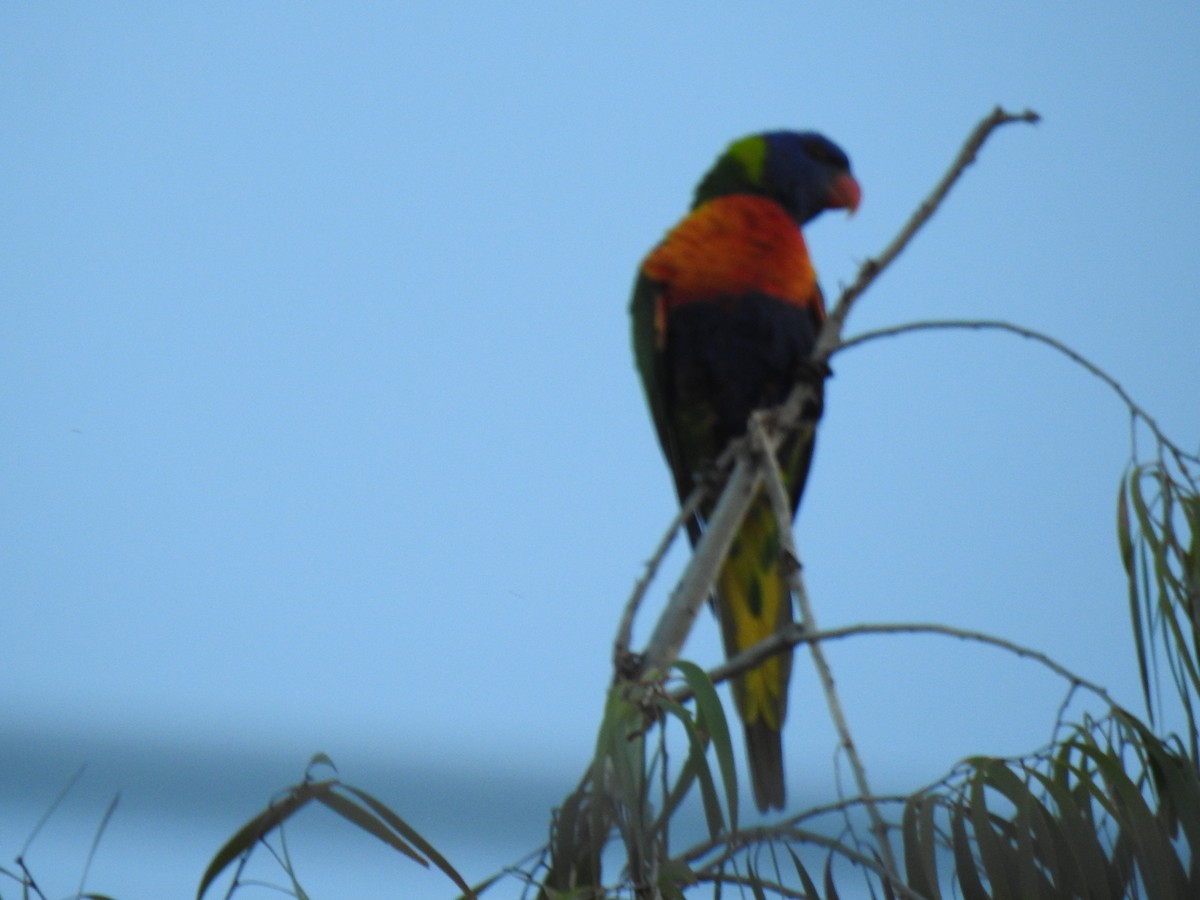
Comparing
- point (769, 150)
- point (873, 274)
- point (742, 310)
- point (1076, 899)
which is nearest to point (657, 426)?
point (742, 310)

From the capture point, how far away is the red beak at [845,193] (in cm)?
265

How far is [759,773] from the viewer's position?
5.17 feet

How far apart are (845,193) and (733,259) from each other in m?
0.63

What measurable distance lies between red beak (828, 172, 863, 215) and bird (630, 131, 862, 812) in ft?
1.19

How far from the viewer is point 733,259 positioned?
2.15 m

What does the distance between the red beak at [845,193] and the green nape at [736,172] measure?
0.20m

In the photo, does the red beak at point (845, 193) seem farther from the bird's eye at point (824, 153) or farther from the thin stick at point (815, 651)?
the thin stick at point (815, 651)

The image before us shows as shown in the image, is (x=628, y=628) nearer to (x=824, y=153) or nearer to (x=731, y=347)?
(x=731, y=347)

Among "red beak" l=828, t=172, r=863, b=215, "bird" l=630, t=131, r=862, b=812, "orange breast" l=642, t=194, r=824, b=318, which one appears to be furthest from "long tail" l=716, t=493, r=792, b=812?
"red beak" l=828, t=172, r=863, b=215

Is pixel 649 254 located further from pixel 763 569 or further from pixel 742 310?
pixel 763 569

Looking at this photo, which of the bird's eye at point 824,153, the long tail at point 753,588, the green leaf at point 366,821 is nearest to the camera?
the green leaf at point 366,821

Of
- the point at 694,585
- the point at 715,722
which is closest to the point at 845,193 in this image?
the point at 694,585

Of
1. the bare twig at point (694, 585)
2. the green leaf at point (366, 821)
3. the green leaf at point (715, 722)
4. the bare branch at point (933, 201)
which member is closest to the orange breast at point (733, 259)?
the bare branch at point (933, 201)

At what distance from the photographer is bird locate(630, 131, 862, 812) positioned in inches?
76.9
